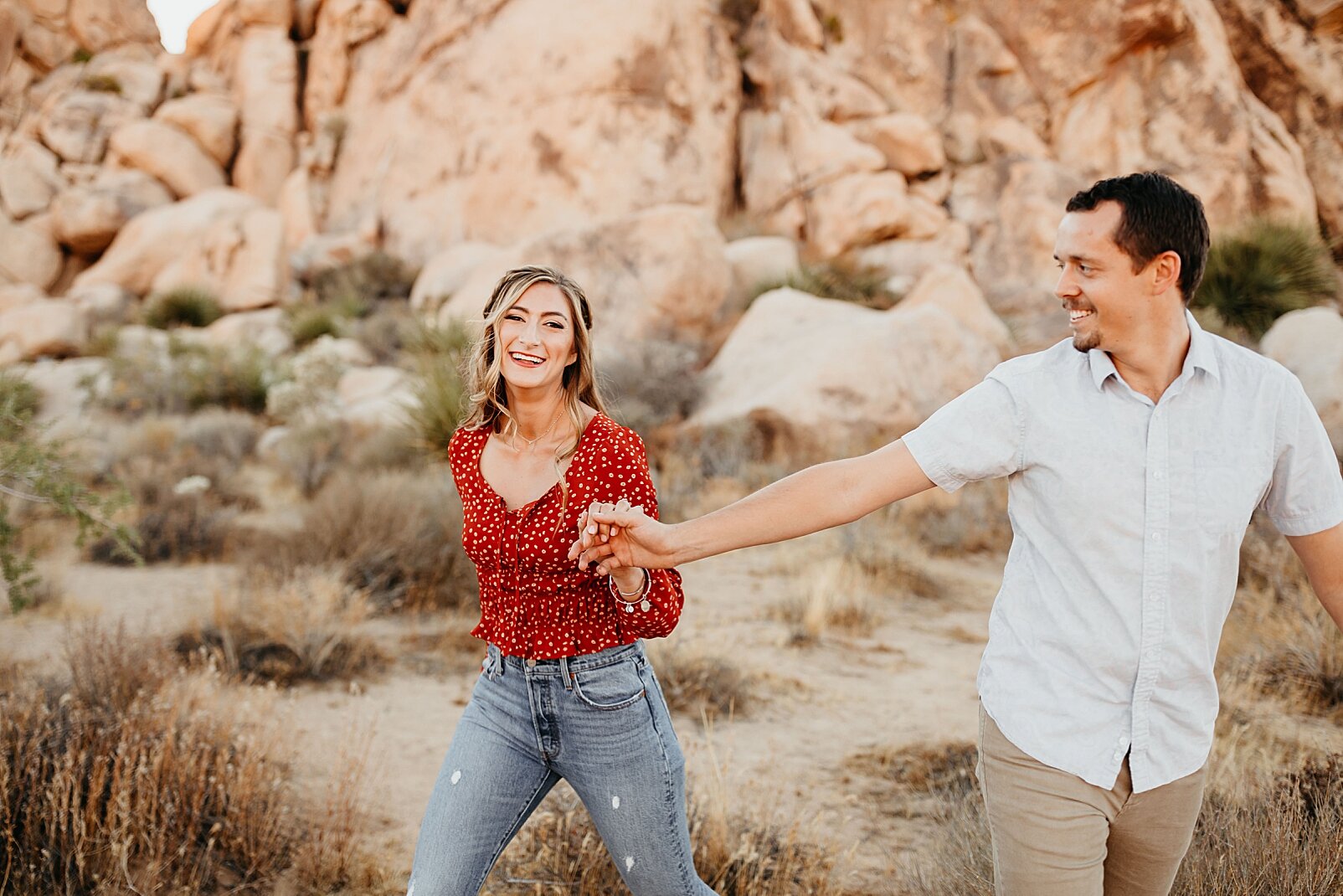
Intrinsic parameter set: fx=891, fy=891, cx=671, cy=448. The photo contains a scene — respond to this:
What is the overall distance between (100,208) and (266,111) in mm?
5177

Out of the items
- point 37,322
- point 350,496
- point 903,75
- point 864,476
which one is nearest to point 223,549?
point 350,496

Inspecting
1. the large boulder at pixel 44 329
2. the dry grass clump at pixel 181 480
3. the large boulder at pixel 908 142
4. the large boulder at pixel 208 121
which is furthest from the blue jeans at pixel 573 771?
the large boulder at pixel 208 121

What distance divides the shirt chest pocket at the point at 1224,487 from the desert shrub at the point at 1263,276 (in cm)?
1365

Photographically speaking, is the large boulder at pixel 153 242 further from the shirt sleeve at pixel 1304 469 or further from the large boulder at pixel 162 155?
the shirt sleeve at pixel 1304 469

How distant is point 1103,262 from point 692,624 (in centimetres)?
467

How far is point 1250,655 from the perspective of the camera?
5.17 m

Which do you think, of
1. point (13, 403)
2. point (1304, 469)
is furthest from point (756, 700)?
point (13, 403)

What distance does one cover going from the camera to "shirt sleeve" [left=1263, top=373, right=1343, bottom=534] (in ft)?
5.96

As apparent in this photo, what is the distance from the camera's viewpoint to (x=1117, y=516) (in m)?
1.76

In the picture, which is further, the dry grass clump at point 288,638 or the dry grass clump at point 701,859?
the dry grass clump at point 288,638

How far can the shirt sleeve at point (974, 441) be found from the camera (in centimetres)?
186

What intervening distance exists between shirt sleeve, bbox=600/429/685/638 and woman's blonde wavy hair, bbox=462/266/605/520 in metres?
0.20

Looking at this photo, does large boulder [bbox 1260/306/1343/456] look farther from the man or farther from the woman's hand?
the woman's hand

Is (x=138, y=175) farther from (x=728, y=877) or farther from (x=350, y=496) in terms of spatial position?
(x=728, y=877)
